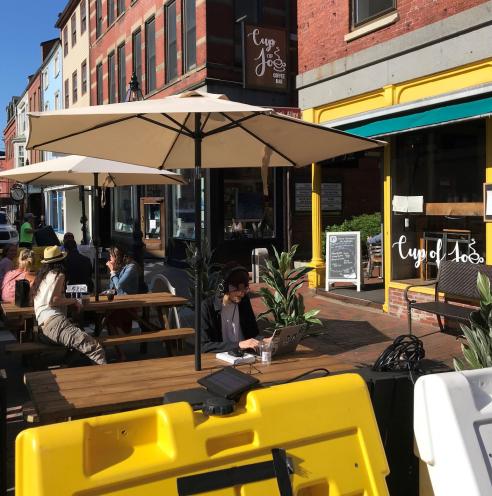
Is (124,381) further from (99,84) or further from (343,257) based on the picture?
(99,84)

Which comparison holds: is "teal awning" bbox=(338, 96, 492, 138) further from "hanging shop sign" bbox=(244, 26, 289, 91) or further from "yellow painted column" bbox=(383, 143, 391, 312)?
"hanging shop sign" bbox=(244, 26, 289, 91)

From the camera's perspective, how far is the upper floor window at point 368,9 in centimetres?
920

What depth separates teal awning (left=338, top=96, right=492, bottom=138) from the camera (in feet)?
23.8

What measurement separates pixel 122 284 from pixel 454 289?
438cm

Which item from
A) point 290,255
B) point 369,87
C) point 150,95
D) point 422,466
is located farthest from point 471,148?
point 150,95

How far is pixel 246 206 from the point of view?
15.8 m

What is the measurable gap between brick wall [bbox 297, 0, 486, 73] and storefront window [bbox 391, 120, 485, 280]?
155 cm

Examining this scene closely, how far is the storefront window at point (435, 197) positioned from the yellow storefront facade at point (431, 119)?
2 centimetres

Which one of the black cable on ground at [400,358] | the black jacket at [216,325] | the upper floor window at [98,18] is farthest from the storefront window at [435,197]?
the upper floor window at [98,18]

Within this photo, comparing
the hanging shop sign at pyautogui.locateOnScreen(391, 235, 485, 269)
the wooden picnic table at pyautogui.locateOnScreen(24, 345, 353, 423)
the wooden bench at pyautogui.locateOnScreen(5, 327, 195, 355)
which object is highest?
the hanging shop sign at pyautogui.locateOnScreen(391, 235, 485, 269)

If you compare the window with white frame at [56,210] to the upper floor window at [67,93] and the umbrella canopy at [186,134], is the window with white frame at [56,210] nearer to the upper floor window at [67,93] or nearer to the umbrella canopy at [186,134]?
the upper floor window at [67,93]

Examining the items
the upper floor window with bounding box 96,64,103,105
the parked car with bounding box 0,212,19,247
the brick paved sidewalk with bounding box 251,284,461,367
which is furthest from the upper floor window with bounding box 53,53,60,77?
the brick paved sidewalk with bounding box 251,284,461,367

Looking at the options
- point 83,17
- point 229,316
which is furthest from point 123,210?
point 229,316

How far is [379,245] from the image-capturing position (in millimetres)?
12719
